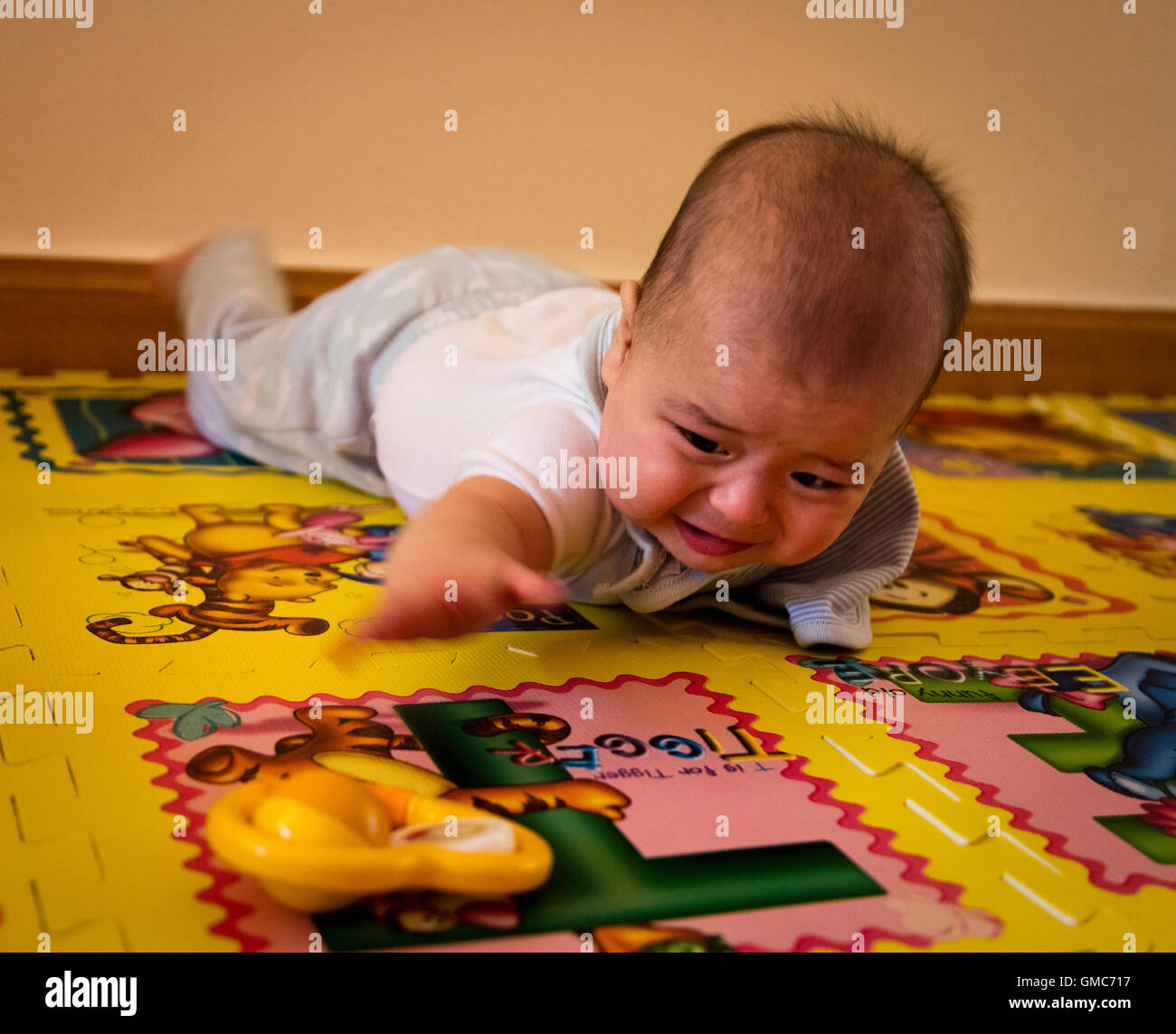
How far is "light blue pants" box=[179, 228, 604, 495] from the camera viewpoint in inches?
40.2

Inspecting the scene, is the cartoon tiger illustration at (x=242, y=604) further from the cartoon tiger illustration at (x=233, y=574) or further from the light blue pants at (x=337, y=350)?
the light blue pants at (x=337, y=350)

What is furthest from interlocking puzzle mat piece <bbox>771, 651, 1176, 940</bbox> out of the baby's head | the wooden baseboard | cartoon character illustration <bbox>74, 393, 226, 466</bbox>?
the wooden baseboard

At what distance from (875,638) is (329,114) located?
859mm

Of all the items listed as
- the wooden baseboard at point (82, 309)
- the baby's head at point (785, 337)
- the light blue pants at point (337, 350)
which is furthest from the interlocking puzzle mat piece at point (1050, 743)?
the wooden baseboard at point (82, 309)

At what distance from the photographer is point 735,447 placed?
67 cm

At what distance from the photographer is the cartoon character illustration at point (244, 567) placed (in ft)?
2.36

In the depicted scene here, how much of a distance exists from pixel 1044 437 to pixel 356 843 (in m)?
1.10

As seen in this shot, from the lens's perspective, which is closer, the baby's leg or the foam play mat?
the foam play mat

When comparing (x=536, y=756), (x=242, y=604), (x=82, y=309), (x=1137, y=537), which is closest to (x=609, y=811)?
(x=536, y=756)

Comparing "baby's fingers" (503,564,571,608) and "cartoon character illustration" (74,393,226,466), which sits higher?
"cartoon character illustration" (74,393,226,466)

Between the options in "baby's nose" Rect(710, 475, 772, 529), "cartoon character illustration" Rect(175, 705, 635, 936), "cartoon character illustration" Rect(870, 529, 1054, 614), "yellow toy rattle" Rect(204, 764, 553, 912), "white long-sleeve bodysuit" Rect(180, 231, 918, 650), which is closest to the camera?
"yellow toy rattle" Rect(204, 764, 553, 912)

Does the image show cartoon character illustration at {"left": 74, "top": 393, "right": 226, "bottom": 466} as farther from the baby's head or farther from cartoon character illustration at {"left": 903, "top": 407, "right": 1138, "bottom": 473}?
cartoon character illustration at {"left": 903, "top": 407, "right": 1138, "bottom": 473}

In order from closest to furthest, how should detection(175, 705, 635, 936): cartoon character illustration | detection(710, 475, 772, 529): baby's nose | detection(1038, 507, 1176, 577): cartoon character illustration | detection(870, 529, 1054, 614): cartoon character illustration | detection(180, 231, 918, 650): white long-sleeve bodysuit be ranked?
detection(175, 705, 635, 936): cartoon character illustration
detection(710, 475, 772, 529): baby's nose
detection(180, 231, 918, 650): white long-sleeve bodysuit
detection(870, 529, 1054, 614): cartoon character illustration
detection(1038, 507, 1176, 577): cartoon character illustration

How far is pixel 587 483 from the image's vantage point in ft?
2.47
